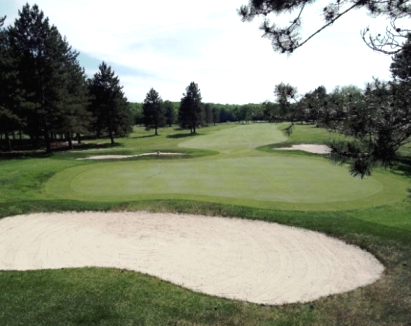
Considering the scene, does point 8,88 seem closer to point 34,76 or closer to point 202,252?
point 34,76

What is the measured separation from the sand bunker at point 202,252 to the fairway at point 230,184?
274cm

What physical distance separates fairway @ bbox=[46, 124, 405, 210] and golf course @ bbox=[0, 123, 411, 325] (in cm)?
11

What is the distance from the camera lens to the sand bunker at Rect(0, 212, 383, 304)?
9992mm

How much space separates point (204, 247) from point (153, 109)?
63.3 m

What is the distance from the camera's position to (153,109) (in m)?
73.2

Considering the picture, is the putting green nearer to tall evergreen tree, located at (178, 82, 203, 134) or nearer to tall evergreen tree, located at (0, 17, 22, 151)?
tall evergreen tree, located at (0, 17, 22, 151)

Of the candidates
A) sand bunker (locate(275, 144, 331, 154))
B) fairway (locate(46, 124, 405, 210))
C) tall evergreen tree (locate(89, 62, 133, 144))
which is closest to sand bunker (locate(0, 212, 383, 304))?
fairway (locate(46, 124, 405, 210))

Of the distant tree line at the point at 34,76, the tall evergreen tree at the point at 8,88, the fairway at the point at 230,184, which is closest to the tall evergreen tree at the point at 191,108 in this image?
the distant tree line at the point at 34,76

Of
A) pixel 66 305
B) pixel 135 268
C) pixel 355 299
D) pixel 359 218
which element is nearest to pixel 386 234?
pixel 359 218

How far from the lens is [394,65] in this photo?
5.28 metres

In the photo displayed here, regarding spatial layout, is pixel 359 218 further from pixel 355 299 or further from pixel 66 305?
pixel 66 305

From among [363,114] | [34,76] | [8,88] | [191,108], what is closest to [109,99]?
[34,76]

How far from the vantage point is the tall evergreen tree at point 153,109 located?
2852 inches

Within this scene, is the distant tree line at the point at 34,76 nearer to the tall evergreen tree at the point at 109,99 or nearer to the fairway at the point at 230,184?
the tall evergreen tree at the point at 109,99
